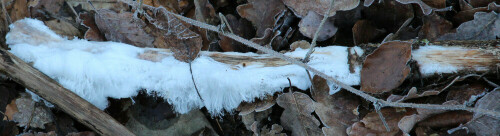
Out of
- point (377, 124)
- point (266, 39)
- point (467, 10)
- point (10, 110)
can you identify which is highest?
point (467, 10)

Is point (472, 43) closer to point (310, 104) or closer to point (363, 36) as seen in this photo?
point (363, 36)

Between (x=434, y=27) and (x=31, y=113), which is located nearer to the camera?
(x=434, y=27)

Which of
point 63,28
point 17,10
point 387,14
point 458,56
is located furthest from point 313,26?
point 17,10

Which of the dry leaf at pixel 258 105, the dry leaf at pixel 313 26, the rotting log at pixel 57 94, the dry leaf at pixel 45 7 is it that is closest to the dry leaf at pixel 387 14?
the dry leaf at pixel 313 26

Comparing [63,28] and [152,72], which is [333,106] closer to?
[152,72]

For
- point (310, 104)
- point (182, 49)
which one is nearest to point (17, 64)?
point (182, 49)

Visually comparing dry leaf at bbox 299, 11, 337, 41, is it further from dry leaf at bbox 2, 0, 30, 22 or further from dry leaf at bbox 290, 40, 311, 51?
dry leaf at bbox 2, 0, 30, 22

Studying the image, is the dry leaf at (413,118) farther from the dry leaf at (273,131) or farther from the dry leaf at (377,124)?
the dry leaf at (273,131)
